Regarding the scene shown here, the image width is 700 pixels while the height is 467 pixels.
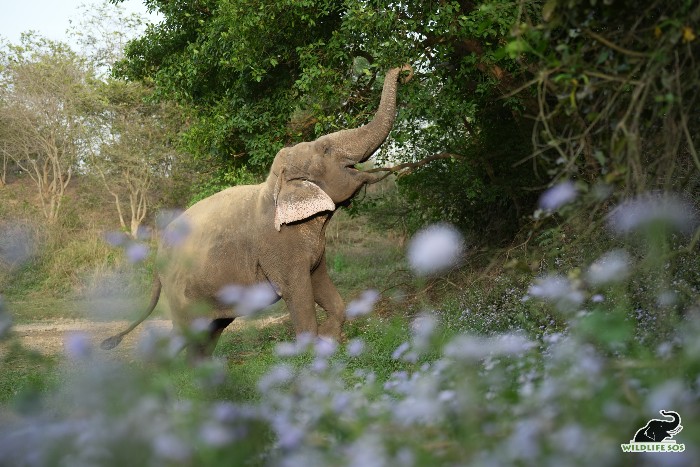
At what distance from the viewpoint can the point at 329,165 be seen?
890 cm

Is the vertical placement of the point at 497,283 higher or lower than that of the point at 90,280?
lower

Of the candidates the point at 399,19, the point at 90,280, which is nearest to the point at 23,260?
the point at 90,280

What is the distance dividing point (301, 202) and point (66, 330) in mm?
6569

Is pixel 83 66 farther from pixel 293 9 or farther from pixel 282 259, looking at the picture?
pixel 282 259

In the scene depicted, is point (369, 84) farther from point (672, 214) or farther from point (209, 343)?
point (672, 214)

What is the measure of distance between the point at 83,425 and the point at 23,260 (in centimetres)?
1658

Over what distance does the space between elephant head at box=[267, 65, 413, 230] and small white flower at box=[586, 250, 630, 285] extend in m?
2.58

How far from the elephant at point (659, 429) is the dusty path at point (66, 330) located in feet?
28.2

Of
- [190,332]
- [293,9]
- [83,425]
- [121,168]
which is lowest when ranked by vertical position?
[83,425]

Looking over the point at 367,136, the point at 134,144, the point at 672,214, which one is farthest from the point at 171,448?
the point at 134,144

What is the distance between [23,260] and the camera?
60.6 feet

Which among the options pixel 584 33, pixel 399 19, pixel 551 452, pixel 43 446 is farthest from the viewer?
pixel 399 19

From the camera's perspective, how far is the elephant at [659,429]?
3271 mm

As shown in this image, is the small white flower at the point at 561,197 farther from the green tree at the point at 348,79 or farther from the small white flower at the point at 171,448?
the green tree at the point at 348,79
